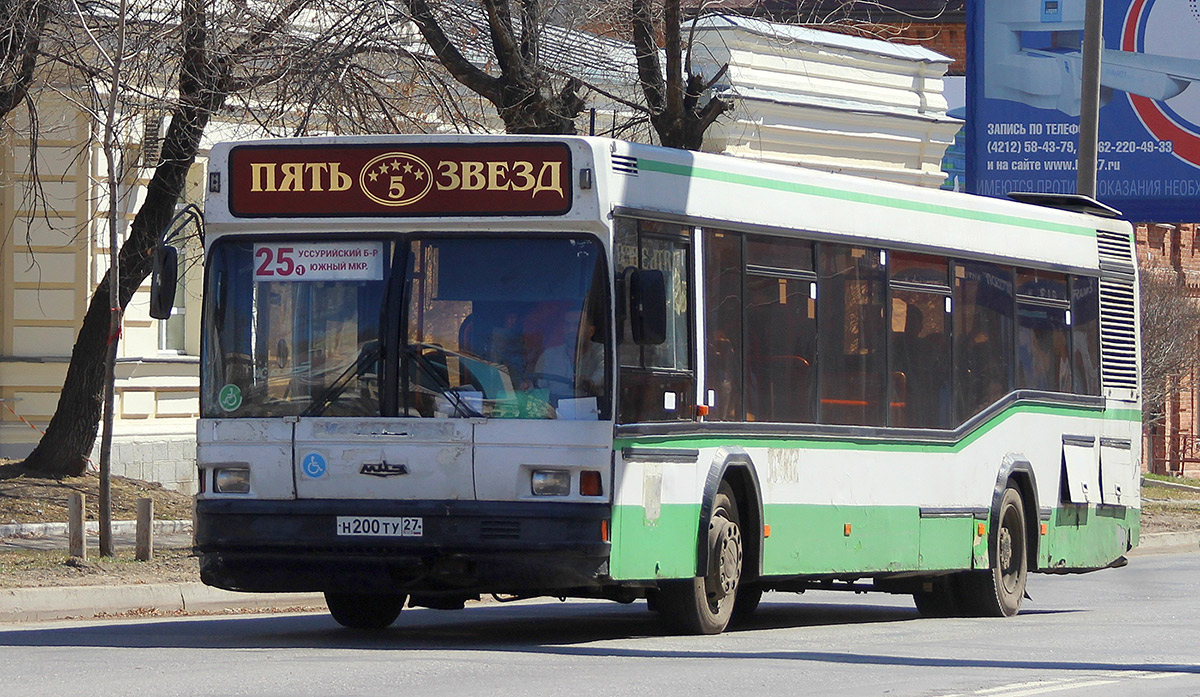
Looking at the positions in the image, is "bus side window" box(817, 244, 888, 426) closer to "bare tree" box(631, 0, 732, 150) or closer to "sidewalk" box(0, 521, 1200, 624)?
"sidewalk" box(0, 521, 1200, 624)

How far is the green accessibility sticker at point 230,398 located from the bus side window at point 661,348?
217cm

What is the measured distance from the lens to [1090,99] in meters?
22.1

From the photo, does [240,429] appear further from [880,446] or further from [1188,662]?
[1188,662]

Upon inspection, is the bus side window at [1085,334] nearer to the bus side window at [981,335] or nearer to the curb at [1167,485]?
the bus side window at [981,335]

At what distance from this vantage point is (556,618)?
579 inches

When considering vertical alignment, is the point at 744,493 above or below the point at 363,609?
above

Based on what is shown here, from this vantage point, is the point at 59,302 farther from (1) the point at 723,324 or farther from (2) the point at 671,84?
(1) the point at 723,324

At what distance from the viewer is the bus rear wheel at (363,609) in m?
12.7

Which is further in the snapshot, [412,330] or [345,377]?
[345,377]

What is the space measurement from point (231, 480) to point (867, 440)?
4.38 m

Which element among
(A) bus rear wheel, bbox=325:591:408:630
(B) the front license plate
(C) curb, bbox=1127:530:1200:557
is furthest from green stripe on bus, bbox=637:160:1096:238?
(C) curb, bbox=1127:530:1200:557

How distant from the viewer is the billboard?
29172 mm

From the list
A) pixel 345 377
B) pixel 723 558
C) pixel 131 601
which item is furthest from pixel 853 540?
pixel 131 601

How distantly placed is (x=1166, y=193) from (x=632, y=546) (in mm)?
20347
